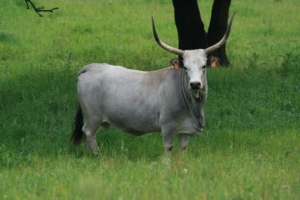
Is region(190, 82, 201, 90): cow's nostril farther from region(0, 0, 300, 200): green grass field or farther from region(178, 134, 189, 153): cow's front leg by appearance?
region(178, 134, 189, 153): cow's front leg

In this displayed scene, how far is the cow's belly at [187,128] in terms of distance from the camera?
9.27m

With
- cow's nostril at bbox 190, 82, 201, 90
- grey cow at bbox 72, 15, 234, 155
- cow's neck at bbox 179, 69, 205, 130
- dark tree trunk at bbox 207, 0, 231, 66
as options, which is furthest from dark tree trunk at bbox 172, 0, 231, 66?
cow's nostril at bbox 190, 82, 201, 90

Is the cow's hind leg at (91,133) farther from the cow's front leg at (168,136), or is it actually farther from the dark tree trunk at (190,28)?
the dark tree trunk at (190,28)

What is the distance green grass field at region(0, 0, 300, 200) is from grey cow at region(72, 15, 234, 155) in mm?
291

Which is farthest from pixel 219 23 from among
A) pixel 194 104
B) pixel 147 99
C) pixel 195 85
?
pixel 195 85

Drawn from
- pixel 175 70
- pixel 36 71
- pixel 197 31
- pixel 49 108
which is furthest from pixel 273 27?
pixel 175 70

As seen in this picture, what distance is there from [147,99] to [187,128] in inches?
24.1

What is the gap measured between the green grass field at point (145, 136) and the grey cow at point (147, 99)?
291mm

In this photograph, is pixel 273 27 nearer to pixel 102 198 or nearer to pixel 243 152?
pixel 243 152

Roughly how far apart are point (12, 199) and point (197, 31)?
32.1 ft

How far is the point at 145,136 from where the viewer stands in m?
10.6

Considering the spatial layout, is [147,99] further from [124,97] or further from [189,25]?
[189,25]

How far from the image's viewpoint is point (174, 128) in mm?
9258

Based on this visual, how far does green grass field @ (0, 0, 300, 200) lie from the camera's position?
6664mm
